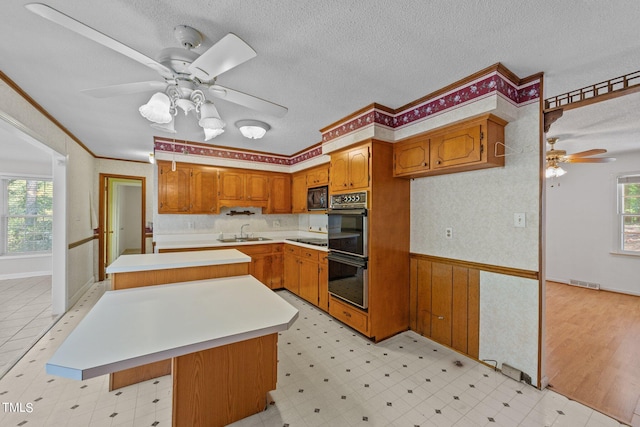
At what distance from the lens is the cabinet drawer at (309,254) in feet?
12.2

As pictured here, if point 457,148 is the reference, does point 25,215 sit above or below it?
below

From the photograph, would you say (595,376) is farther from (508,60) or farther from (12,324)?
(12,324)

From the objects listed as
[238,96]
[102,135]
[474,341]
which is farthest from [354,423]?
[102,135]

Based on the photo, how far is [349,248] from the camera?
3.00m

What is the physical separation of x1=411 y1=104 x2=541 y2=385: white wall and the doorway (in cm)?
584

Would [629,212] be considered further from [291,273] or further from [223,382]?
[223,382]

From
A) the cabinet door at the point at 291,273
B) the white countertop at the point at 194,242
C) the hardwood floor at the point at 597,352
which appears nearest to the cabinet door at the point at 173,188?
the white countertop at the point at 194,242

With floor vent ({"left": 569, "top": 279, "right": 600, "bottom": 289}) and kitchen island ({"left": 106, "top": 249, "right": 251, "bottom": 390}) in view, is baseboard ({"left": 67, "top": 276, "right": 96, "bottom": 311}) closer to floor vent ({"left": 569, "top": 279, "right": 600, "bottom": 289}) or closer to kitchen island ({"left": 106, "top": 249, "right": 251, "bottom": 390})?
kitchen island ({"left": 106, "top": 249, "right": 251, "bottom": 390})

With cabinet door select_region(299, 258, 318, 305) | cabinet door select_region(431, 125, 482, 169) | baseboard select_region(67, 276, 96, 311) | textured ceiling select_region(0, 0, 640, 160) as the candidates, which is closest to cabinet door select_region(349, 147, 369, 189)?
textured ceiling select_region(0, 0, 640, 160)

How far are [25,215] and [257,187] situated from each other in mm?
5074

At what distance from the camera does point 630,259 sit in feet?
14.4

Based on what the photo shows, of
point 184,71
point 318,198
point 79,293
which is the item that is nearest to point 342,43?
point 184,71

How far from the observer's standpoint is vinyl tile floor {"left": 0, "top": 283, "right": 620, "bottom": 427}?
5.72 ft

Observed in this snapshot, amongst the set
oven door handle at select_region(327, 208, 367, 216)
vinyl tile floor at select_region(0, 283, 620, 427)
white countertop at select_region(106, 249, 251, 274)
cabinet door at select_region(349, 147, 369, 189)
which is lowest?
vinyl tile floor at select_region(0, 283, 620, 427)
